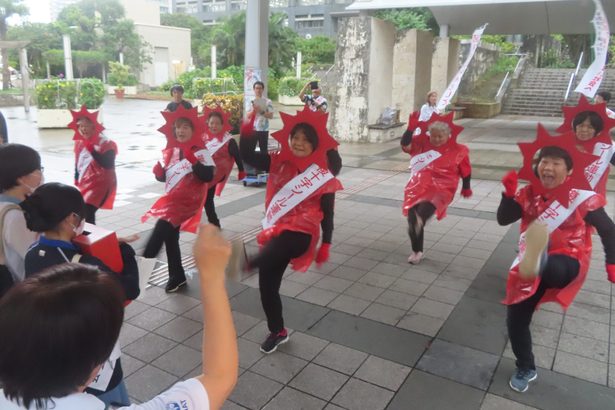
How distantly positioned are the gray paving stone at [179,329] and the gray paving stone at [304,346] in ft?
2.44

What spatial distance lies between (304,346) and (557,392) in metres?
1.68

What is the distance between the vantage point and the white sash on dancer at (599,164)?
13.7 feet

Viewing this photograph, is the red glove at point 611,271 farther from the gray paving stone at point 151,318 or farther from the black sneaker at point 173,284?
the black sneaker at point 173,284

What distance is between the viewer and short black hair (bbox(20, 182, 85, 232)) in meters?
2.03

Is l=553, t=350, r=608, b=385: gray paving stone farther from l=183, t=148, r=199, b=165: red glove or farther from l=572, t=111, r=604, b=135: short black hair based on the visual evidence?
l=183, t=148, r=199, b=165: red glove

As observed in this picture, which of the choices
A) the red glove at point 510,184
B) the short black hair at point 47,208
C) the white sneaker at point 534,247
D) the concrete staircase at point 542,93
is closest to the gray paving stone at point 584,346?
the red glove at point 510,184

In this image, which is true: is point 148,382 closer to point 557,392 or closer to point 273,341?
point 273,341

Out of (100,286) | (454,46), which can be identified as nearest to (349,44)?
(454,46)

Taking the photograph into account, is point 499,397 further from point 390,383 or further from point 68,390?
point 68,390

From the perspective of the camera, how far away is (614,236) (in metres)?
3.33

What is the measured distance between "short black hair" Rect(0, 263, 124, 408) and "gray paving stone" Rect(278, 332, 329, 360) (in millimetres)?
2548

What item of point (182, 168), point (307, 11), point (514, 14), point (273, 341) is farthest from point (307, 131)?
point (307, 11)

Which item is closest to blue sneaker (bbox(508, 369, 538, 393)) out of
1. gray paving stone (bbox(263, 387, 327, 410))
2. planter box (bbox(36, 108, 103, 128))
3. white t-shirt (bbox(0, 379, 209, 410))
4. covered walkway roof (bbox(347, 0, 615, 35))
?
gray paving stone (bbox(263, 387, 327, 410))

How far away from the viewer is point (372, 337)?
3766 millimetres
